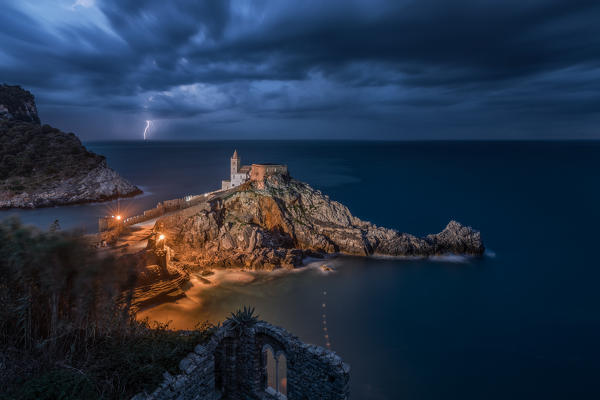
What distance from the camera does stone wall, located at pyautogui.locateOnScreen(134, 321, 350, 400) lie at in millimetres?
7449

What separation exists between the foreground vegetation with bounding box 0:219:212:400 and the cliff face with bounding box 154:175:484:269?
53.7 ft

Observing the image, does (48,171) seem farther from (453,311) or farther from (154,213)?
(453,311)

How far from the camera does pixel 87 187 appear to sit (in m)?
46.9

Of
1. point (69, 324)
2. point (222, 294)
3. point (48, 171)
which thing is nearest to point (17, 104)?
point (48, 171)

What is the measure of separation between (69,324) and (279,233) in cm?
2182

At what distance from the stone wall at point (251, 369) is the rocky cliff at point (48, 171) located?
47.1 meters

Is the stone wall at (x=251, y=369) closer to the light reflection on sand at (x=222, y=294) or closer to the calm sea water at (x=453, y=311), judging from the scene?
the calm sea water at (x=453, y=311)

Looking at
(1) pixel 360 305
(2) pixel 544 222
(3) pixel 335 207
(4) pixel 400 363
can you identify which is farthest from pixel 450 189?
(4) pixel 400 363

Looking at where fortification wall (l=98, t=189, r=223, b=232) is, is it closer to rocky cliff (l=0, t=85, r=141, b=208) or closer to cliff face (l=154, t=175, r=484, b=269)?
cliff face (l=154, t=175, r=484, b=269)

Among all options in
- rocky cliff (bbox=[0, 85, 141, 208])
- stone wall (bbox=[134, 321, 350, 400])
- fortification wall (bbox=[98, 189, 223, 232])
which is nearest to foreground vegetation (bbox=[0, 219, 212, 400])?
stone wall (bbox=[134, 321, 350, 400])

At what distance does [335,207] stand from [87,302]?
2569 cm

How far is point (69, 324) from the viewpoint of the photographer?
23.6 feet

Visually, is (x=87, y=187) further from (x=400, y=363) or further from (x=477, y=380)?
(x=477, y=380)

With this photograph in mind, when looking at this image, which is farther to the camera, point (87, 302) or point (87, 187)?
point (87, 187)
